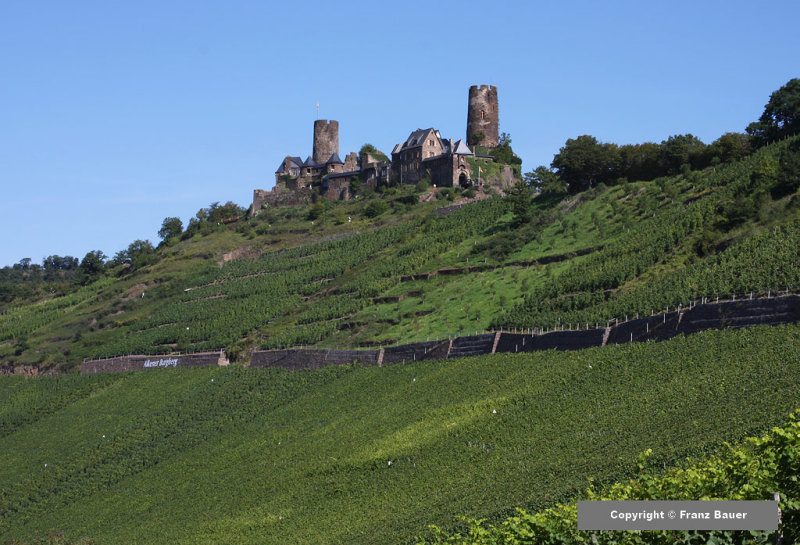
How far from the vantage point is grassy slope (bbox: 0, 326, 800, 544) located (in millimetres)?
31766

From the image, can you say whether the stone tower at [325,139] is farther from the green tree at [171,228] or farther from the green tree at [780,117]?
the green tree at [780,117]

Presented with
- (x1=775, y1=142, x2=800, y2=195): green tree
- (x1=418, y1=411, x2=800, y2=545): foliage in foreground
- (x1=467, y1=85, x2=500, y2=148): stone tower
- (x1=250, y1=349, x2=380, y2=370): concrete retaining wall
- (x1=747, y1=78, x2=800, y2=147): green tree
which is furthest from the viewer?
(x1=467, y1=85, x2=500, y2=148): stone tower

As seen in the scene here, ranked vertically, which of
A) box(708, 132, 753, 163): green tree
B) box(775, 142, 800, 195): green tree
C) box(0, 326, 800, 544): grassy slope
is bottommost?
box(0, 326, 800, 544): grassy slope

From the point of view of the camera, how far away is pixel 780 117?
6875 centimetres

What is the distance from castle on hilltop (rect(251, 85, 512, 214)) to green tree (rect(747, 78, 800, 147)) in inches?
1143

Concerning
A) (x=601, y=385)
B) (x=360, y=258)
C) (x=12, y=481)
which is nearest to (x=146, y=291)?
(x=360, y=258)

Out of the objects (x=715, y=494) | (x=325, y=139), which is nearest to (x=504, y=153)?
(x=325, y=139)

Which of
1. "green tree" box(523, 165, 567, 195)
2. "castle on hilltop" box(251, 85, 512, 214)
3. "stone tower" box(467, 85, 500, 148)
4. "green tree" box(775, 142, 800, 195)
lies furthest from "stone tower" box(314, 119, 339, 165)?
"green tree" box(775, 142, 800, 195)

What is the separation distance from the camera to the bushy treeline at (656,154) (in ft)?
225

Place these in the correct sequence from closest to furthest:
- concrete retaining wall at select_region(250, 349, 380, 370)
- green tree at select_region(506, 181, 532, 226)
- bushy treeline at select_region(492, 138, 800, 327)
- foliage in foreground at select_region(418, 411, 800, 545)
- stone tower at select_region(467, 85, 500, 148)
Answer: foliage in foreground at select_region(418, 411, 800, 545)
bushy treeline at select_region(492, 138, 800, 327)
concrete retaining wall at select_region(250, 349, 380, 370)
green tree at select_region(506, 181, 532, 226)
stone tower at select_region(467, 85, 500, 148)

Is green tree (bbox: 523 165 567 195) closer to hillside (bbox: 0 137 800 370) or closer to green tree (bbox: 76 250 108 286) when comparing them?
hillside (bbox: 0 137 800 370)

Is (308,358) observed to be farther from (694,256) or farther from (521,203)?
(521,203)

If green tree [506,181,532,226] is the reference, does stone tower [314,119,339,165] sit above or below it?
above

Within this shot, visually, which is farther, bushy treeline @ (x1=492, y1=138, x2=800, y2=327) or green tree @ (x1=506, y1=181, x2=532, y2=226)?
green tree @ (x1=506, y1=181, x2=532, y2=226)
